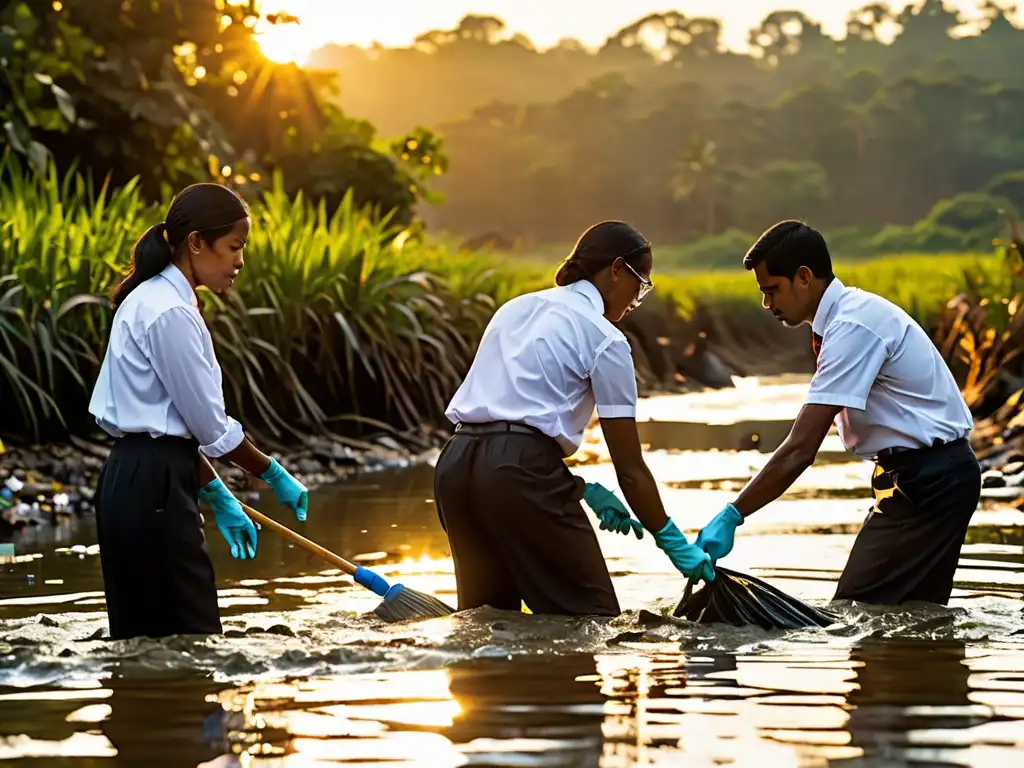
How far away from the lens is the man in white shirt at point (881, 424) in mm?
6133

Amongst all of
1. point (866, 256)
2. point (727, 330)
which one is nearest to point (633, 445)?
point (727, 330)

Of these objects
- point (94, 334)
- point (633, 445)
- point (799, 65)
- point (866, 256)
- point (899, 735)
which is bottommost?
point (899, 735)

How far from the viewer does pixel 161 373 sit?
5273mm

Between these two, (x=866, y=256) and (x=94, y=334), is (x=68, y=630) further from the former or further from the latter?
(x=866, y=256)

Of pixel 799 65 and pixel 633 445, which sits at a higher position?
pixel 799 65

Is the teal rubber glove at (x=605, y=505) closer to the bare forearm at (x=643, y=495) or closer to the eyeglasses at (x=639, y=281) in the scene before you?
the bare forearm at (x=643, y=495)

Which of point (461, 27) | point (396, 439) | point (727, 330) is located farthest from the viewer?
point (461, 27)

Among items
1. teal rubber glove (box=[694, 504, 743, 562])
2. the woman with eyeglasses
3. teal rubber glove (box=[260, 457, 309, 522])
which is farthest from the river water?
teal rubber glove (box=[260, 457, 309, 522])

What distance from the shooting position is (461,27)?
160 m

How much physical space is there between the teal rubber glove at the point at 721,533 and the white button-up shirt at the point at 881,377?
501mm

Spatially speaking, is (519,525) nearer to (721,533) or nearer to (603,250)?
(721,533)

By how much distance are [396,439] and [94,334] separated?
332 centimetres

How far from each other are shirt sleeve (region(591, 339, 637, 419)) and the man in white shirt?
59 cm

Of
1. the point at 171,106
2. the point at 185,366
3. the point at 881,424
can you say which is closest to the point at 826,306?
the point at 881,424
